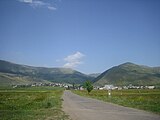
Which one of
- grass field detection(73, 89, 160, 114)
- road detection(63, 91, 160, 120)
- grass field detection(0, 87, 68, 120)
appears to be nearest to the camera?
road detection(63, 91, 160, 120)

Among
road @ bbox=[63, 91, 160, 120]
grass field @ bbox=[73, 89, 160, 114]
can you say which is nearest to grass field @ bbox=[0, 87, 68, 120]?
road @ bbox=[63, 91, 160, 120]

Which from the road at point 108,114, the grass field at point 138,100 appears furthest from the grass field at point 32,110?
the grass field at point 138,100

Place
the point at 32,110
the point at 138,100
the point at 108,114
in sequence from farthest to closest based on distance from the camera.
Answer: the point at 138,100
the point at 32,110
the point at 108,114

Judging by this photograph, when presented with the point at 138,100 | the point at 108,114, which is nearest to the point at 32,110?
the point at 108,114

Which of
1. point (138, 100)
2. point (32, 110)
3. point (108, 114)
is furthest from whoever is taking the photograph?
point (138, 100)

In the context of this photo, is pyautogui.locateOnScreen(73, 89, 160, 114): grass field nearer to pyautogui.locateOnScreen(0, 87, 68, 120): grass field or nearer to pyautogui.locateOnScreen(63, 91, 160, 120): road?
pyautogui.locateOnScreen(63, 91, 160, 120): road

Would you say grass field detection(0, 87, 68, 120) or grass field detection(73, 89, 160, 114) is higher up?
grass field detection(73, 89, 160, 114)

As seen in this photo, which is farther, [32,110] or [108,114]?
[32,110]

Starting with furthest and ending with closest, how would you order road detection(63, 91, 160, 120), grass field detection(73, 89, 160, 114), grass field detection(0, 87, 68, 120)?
1. grass field detection(73, 89, 160, 114)
2. grass field detection(0, 87, 68, 120)
3. road detection(63, 91, 160, 120)

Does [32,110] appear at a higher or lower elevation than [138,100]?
lower

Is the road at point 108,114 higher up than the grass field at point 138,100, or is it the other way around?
the grass field at point 138,100

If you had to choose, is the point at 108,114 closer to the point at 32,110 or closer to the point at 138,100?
the point at 32,110

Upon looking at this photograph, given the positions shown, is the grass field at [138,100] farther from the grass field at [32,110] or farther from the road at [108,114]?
the grass field at [32,110]

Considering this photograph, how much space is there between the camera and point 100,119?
19234 mm
